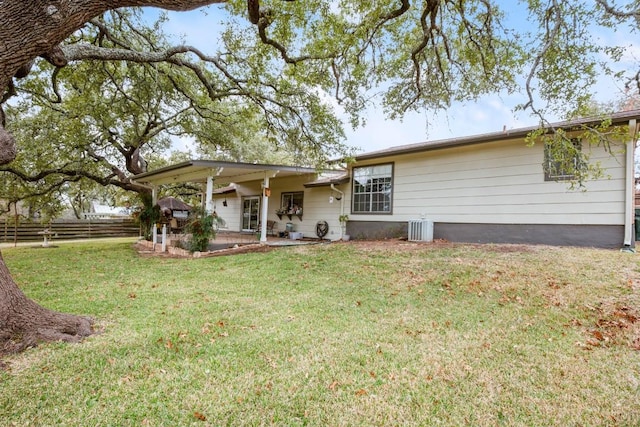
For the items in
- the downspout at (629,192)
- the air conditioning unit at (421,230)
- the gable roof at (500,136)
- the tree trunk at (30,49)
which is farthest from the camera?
the air conditioning unit at (421,230)

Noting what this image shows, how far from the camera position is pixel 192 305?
4.61 m

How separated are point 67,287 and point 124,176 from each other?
10.0m

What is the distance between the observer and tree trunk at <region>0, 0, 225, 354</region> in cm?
250

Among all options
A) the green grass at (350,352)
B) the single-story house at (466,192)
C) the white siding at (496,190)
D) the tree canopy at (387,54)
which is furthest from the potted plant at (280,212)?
the green grass at (350,352)

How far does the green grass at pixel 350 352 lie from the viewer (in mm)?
2273

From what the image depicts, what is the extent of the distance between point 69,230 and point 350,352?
2170cm

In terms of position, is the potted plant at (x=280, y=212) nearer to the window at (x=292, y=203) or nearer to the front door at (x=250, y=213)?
the window at (x=292, y=203)

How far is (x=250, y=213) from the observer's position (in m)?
16.3

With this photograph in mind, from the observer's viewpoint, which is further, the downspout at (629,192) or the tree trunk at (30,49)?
the downspout at (629,192)

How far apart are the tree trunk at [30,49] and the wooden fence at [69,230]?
52.8ft

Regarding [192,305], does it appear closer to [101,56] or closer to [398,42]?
[101,56]

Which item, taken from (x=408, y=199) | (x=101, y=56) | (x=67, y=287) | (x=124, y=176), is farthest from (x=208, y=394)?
(x=124, y=176)

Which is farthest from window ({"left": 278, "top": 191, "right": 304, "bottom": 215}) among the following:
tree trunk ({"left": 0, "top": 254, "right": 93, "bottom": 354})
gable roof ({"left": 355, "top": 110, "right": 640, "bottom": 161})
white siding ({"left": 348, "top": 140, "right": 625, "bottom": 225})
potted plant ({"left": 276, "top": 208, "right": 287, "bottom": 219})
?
tree trunk ({"left": 0, "top": 254, "right": 93, "bottom": 354})

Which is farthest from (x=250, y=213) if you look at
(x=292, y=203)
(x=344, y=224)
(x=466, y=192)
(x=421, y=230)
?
(x=466, y=192)
